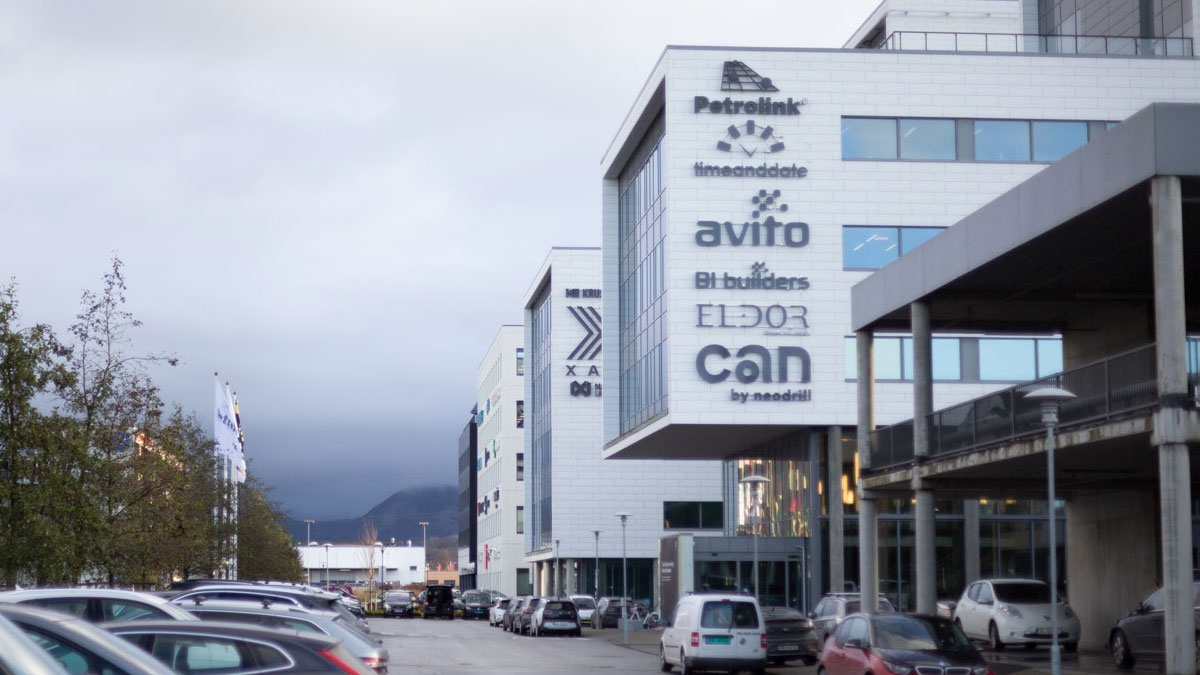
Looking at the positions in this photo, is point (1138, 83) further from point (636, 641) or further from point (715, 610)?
point (715, 610)

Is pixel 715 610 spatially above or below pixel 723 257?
below

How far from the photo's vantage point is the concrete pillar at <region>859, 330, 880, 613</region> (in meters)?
36.2

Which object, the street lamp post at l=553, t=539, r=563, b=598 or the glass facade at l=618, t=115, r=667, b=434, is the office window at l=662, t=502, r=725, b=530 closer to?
the street lamp post at l=553, t=539, r=563, b=598

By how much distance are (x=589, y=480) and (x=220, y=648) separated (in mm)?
78413

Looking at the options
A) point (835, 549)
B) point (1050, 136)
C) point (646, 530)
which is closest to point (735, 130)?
point (1050, 136)

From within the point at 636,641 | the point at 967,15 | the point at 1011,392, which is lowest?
the point at 636,641

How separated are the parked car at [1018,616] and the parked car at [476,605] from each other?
54583mm

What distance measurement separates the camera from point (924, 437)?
108ft

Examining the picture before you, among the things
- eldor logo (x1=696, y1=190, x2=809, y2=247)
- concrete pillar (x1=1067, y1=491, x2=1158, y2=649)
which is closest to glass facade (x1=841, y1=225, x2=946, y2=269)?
eldor logo (x1=696, y1=190, x2=809, y2=247)

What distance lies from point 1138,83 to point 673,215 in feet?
54.5

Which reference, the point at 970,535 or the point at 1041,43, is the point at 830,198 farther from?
the point at 1041,43

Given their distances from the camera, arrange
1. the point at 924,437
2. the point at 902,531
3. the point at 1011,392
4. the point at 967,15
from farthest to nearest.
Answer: the point at 967,15 < the point at 902,531 < the point at 924,437 < the point at 1011,392

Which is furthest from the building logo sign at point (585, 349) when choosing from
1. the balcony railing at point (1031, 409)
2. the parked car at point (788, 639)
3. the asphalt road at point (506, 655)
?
the parked car at point (788, 639)

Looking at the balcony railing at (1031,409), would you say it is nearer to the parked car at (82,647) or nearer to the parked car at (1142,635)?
the parked car at (1142,635)
